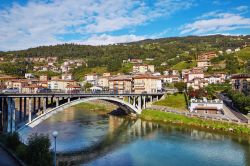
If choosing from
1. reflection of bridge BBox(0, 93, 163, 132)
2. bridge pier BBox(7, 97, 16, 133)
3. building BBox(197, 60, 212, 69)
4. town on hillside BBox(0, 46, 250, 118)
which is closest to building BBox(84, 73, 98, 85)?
town on hillside BBox(0, 46, 250, 118)

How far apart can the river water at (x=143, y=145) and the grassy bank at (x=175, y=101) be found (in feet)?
42.1

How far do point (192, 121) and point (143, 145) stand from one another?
641 inches

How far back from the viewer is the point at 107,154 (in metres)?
35.6

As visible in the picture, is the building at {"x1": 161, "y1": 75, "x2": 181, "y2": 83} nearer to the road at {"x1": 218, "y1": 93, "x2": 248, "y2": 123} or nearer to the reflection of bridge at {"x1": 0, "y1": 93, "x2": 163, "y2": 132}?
the road at {"x1": 218, "y1": 93, "x2": 248, "y2": 123}

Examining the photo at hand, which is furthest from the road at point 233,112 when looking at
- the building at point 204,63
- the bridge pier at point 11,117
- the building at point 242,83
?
the building at point 204,63

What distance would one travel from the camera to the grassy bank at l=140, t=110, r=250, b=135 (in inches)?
1788

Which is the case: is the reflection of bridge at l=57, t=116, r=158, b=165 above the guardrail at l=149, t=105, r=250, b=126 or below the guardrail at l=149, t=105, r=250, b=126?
below

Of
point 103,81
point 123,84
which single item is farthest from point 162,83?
point 103,81

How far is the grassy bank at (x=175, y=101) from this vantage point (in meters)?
66.9

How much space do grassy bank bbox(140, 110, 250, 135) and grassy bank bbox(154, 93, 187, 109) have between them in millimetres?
5775

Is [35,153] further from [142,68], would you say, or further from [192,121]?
[142,68]

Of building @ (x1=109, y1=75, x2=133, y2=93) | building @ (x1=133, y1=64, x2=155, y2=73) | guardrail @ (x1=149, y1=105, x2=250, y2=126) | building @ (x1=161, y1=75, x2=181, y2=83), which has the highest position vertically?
building @ (x1=133, y1=64, x2=155, y2=73)

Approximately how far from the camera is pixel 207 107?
57844mm

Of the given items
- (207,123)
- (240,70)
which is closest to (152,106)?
(207,123)
